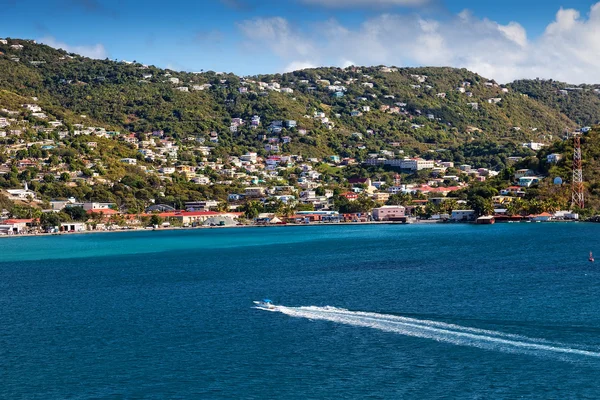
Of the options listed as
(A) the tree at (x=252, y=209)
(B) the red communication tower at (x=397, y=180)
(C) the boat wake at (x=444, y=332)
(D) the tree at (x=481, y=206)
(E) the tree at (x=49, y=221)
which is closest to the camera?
(C) the boat wake at (x=444, y=332)

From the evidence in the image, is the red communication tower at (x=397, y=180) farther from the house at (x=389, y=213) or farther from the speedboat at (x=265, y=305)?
the speedboat at (x=265, y=305)

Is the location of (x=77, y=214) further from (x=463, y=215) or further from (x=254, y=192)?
(x=463, y=215)

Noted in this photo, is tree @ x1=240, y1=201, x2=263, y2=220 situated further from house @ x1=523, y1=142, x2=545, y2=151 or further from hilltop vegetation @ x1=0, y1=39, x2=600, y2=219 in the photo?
house @ x1=523, y1=142, x2=545, y2=151

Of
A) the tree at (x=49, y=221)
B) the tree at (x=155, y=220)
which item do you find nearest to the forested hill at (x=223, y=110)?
the tree at (x=155, y=220)

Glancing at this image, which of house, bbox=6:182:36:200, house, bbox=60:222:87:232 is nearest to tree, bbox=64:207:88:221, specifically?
house, bbox=60:222:87:232

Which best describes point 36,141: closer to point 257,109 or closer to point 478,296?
point 257,109
